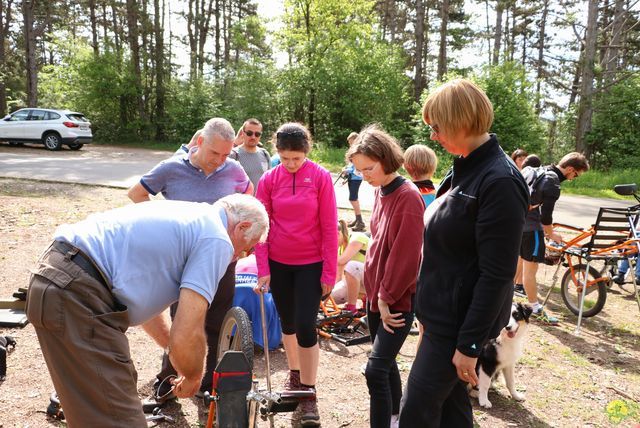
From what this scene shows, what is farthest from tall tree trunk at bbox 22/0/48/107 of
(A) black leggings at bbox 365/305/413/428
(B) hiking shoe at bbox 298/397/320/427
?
(A) black leggings at bbox 365/305/413/428

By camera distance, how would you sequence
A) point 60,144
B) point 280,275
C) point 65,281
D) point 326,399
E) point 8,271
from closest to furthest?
1. point 65,281
2. point 280,275
3. point 326,399
4. point 8,271
5. point 60,144

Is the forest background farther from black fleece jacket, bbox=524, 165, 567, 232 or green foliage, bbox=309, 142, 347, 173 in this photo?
black fleece jacket, bbox=524, 165, 567, 232

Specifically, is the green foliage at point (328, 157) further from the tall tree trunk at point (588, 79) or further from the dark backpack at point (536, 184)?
the dark backpack at point (536, 184)

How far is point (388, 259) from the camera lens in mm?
2598

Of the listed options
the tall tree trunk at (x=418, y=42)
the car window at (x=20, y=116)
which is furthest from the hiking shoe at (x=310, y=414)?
the tall tree trunk at (x=418, y=42)

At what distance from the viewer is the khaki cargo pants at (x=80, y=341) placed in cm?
175

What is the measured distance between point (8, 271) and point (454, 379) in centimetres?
563

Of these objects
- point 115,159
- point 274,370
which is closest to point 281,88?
point 115,159

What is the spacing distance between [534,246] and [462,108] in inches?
157

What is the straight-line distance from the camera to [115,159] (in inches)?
653

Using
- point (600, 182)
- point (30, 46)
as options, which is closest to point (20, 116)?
point (30, 46)

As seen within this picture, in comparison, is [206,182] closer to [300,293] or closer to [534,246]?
[300,293]

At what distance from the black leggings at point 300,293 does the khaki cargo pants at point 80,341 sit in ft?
4.71

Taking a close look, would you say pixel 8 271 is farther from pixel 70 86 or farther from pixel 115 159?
pixel 70 86
